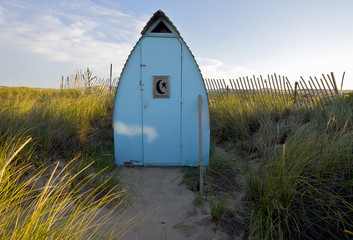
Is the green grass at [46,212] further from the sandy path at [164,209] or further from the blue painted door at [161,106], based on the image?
the blue painted door at [161,106]

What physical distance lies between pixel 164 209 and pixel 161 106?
83.4 inches

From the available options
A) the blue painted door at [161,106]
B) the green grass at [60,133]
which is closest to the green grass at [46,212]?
the green grass at [60,133]

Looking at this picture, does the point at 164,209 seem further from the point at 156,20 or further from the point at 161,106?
the point at 156,20

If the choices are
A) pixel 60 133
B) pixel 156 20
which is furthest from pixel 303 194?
pixel 60 133

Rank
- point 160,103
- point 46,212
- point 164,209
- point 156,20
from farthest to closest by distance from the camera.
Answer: point 160,103, point 156,20, point 164,209, point 46,212

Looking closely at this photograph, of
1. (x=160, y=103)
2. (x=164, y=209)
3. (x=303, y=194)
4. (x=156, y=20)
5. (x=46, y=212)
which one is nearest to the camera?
(x=46, y=212)

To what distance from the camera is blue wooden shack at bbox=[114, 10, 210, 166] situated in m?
4.78

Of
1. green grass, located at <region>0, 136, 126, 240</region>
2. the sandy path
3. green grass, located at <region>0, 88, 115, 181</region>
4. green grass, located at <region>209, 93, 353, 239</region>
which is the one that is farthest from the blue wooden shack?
green grass, located at <region>0, 136, 126, 240</region>

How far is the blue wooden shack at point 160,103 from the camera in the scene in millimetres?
4781

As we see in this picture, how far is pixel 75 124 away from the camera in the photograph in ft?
18.0

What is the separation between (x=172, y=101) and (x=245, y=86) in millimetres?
6796

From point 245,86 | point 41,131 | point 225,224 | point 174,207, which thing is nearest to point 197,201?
point 174,207

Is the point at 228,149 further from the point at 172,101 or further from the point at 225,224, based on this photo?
the point at 225,224

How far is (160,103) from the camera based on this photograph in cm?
491
